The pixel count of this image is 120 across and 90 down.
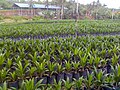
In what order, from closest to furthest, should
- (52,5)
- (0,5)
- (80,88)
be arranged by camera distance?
(80,88) < (0,5) < (52,5)

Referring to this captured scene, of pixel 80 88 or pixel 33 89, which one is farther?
pixel 80 88

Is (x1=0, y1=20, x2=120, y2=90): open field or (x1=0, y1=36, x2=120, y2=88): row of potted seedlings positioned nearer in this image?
(x1=0, y1=20, x2=120, y2=90): open field

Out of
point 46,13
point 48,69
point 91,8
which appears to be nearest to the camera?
point 48,69

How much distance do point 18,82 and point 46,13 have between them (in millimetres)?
34303

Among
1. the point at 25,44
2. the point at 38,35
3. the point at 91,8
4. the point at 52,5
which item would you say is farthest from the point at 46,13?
the point at 25,44

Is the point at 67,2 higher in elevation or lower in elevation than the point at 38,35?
higher

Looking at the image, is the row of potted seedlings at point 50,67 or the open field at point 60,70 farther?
the row of potted seedlings at point 50,67

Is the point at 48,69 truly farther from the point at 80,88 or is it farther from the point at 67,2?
the point at 67,2

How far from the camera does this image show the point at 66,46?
6434 millimetres

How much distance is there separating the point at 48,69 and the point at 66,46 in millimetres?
2213

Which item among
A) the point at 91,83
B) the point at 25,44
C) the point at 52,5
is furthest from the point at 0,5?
the point at 91,83

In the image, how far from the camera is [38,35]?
39.1ft

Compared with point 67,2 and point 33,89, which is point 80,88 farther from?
point 67,2

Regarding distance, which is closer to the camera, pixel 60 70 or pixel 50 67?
pixel 50 67
